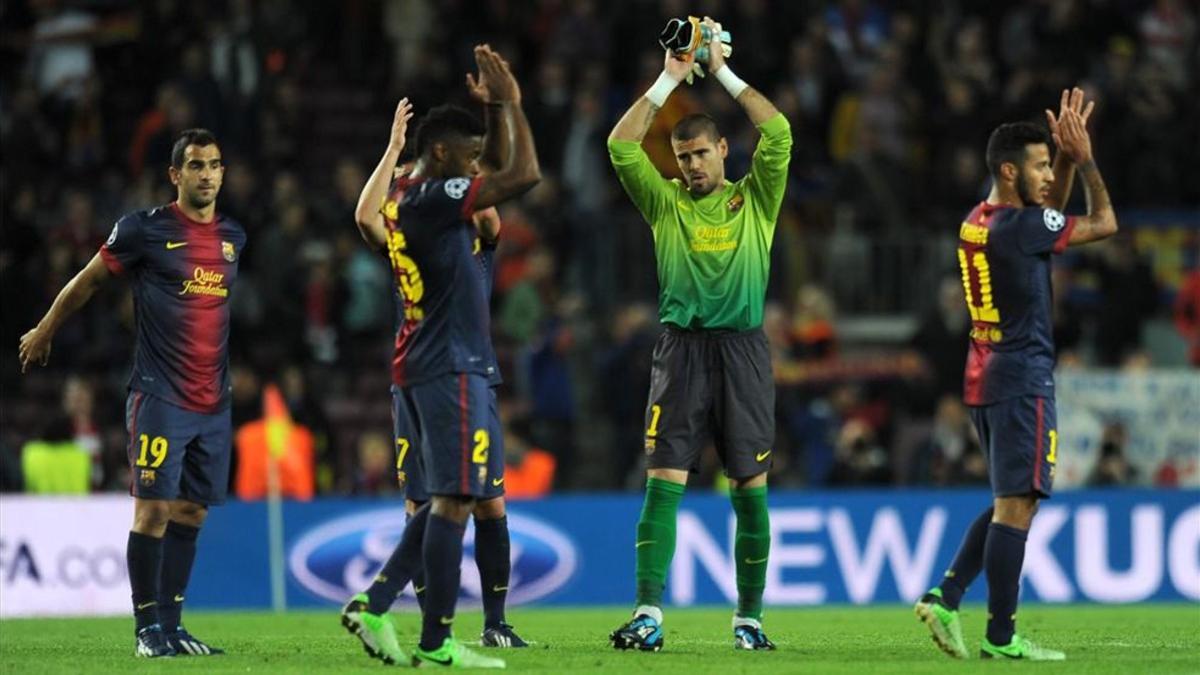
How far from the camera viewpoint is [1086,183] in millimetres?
11250

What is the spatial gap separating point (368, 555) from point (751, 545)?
7.16 meters

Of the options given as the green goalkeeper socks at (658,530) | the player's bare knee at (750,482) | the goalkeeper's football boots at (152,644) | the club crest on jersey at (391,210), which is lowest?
the goalkeeper's football boots at (152,644)

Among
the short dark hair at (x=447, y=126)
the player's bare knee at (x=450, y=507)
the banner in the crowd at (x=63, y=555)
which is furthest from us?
the banner in the crowd at (x=63, y=555)

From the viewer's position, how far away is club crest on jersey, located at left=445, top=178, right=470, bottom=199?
33.7 ft

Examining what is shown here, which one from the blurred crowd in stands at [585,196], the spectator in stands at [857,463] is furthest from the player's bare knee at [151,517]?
the spectator in stands at [857,463]

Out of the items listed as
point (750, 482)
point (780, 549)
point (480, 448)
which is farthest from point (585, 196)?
point (480, 448)

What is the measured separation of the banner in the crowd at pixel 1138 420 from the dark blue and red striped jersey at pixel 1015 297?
9.77 meters

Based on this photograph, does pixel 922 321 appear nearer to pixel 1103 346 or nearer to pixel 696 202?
pixel 1103 346

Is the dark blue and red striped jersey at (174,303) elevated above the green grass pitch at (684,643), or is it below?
above

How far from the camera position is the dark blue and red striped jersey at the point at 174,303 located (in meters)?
11.9

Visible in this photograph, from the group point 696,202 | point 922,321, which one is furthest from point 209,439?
point 922,321

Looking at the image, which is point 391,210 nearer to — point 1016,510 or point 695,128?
point 695,128

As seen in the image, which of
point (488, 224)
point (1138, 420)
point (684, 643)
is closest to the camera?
point (488, 224)

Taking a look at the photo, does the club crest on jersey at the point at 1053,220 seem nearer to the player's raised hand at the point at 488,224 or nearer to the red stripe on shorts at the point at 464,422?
the player's raised hand at the point at 488,224
